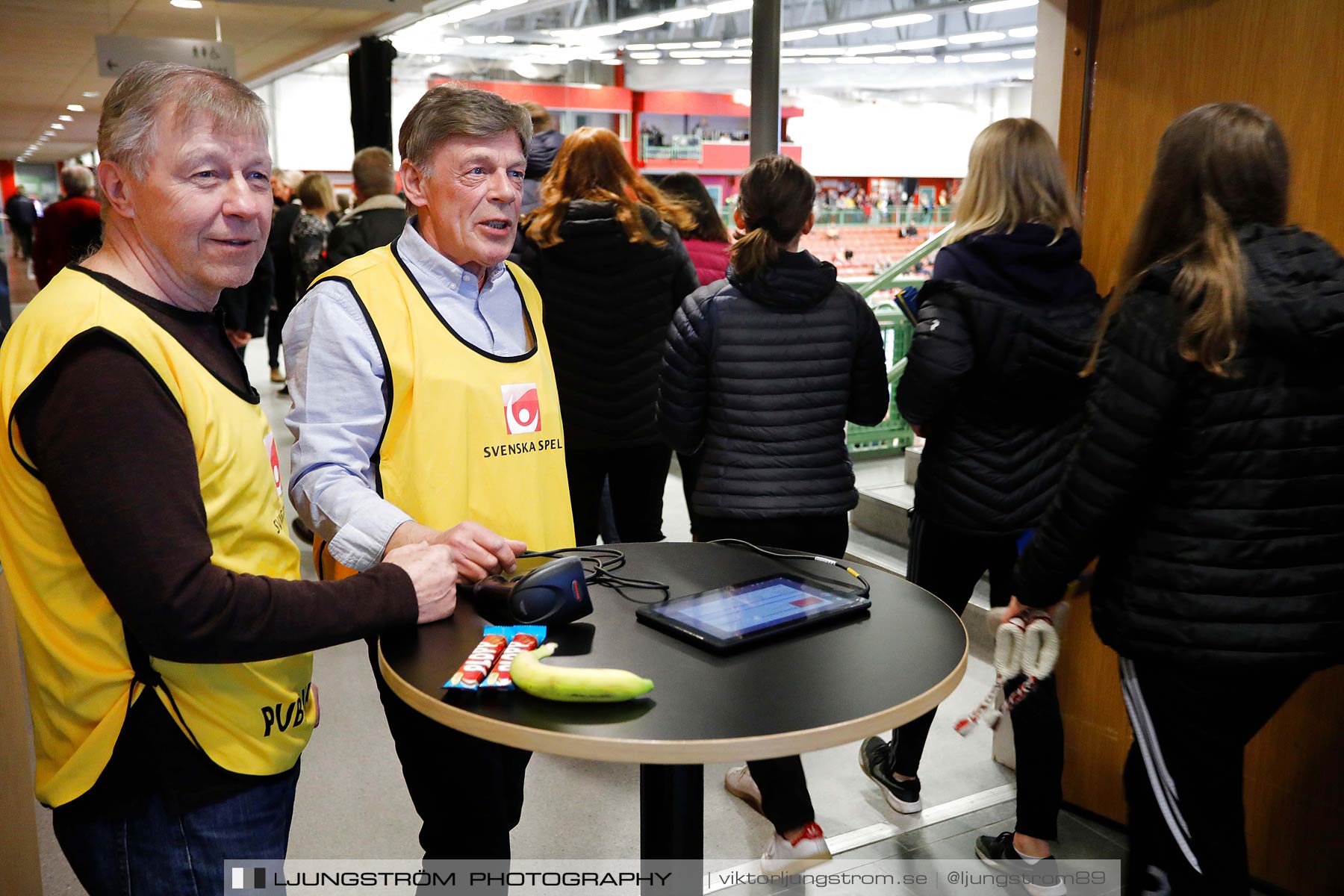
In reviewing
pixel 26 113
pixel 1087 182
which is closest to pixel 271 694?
pixel 1087 182

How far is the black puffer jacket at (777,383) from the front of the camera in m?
2.43

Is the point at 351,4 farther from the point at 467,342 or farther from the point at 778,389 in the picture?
the point at 467,342

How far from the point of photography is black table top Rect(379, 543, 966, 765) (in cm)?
111

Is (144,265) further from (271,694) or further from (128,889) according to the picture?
(128,889)

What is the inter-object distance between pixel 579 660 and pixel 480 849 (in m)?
0.53

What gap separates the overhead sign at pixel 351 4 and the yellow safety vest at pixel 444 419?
21.2 feet

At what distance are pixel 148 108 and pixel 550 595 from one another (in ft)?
2.48

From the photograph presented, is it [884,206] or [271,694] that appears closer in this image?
[271,694]

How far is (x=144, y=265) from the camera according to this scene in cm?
122

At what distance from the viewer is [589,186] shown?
305 centimetres

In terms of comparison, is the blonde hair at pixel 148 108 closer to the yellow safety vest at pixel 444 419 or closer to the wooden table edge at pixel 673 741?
the yellow safety vest at pixel 444 419

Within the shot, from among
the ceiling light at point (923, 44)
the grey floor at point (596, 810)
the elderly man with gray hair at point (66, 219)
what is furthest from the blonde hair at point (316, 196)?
the ceiling light at point (923, 44)

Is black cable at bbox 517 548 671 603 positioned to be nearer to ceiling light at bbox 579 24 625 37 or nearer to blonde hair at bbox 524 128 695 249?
blonde hair at bbox 524 128 695 249

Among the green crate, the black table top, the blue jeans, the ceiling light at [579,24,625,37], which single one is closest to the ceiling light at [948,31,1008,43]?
the green crate
